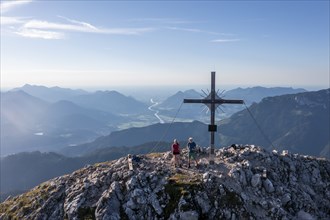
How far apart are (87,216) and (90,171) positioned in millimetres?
8594

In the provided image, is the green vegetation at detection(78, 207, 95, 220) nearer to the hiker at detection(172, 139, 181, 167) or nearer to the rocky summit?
the rocky summit

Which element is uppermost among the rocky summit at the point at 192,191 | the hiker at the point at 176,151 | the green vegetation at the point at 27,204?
the hiker at the point at 176,151

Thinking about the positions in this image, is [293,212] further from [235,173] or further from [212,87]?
[212,87]

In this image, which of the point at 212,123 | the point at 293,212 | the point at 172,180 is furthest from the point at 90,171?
the point at 293,212

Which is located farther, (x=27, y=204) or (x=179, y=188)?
(x=27, y=204)

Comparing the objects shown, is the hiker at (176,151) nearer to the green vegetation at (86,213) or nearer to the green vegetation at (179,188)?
Result: the green vegetation at (179,188)

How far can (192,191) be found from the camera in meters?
28.2

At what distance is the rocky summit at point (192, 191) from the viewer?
2758 centimetres

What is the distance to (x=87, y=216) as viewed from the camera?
28172mm

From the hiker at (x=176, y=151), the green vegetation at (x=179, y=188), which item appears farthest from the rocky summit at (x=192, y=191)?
the hiker at (x=176, y=151)

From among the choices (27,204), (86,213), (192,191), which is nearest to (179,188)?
(192,191)

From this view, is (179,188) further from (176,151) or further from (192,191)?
(176,151)

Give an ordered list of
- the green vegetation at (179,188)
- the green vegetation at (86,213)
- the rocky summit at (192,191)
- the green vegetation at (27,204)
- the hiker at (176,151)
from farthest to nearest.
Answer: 1. the hiker at (176,151)
2. the green vegetation at (27,204)
3. the green vegetation at (86,213)
4. the rocky summit at (192,191)
5. the green vegetation at (179,188)

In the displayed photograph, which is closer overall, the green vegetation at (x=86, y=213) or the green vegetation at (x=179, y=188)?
the green vegetation at (x=179, y=188)
